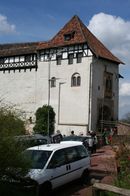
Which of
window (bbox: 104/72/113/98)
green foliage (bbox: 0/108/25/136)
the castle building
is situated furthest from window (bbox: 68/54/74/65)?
green foliage (bbox: 0/108/25/136)

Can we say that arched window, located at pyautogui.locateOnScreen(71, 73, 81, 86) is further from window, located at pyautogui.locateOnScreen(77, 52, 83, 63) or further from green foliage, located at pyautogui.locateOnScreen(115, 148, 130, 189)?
green foliage, located at pyautogui.locateOnScreen(115, 148, 130, 189)

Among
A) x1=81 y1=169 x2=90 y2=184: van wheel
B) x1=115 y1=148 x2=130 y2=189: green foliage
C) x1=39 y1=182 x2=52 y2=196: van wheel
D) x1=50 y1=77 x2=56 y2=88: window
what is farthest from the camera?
x1=50 y1=77 x2=56 y2=88: window

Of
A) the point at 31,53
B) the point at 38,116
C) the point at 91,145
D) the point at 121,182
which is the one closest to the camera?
the point at 121,182

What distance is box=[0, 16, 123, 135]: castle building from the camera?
52.1 m

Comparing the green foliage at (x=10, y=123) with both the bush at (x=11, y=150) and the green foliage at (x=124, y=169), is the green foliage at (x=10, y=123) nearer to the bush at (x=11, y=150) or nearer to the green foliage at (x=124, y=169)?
the bush at (x=11, y=150)

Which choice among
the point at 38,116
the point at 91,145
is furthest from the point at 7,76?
the point at 91,145

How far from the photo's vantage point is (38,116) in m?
53.8

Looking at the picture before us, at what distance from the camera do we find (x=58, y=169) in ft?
49.4

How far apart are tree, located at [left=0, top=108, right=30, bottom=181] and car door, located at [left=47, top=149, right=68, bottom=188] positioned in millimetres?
2837

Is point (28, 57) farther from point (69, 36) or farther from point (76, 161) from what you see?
point (76, 161)

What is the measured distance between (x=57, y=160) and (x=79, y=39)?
38473mm

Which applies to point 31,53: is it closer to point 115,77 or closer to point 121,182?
point 115,77

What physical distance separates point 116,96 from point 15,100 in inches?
537

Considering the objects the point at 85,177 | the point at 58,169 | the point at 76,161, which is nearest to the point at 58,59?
the point at 85,177
